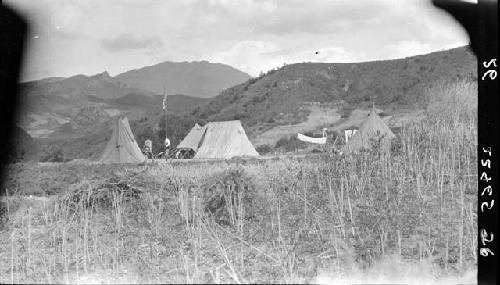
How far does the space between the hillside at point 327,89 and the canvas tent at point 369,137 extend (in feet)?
27.8

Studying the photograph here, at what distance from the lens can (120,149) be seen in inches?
329

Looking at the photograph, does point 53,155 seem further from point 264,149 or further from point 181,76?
point 264,149

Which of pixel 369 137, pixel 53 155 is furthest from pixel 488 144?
pixel 53 155

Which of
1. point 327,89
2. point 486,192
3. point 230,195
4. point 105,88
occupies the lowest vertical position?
point 230,195

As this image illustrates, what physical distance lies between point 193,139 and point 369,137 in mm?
Answer: 5937

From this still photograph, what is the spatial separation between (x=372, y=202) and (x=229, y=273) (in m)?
2.21

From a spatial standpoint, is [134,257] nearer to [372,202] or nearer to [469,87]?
[372,202]

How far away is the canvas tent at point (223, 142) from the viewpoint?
11.5 meters

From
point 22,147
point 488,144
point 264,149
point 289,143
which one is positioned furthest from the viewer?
point 289,143

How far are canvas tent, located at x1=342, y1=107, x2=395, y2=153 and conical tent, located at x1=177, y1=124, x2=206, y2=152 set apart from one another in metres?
4.33

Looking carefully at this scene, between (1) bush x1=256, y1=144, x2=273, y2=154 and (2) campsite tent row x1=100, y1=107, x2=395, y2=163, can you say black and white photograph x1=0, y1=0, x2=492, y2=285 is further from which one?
(1) bush x1=256, y1=144, x2=273, y2=154

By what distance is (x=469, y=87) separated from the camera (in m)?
7.48

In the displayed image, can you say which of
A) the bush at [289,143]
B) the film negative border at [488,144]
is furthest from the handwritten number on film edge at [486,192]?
the bush at [289,143]

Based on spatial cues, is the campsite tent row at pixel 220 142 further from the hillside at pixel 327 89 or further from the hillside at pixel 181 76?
the hillside at pixel 327 89
